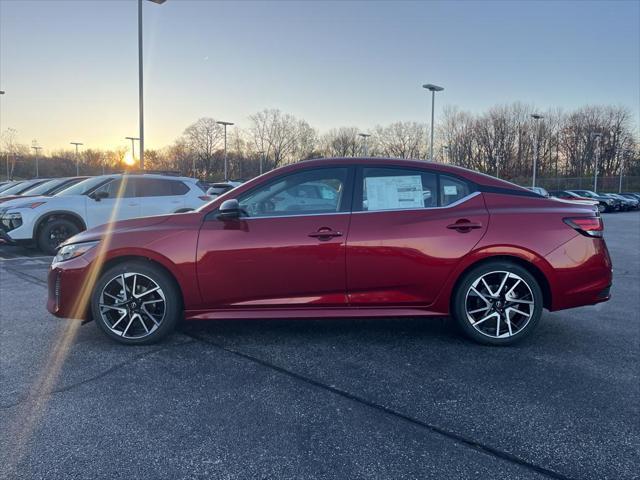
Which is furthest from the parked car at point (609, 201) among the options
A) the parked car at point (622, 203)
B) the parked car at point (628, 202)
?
the parked car at point (628, 202)

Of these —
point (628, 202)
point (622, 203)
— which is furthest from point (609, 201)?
point (628, 202)

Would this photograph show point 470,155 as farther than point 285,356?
Yes

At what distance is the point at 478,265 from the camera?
3938 mm

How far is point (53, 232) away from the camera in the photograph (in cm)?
954

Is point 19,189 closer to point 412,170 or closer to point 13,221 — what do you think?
point 13,221

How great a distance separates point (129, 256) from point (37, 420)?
1512mm

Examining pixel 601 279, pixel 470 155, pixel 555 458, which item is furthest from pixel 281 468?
→ pixel 470 155

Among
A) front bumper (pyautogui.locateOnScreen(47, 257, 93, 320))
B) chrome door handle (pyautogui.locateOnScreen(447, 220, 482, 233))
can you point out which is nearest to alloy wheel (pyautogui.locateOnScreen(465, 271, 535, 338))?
chrome door handle (pyautogui.locateOnScreen(447, 220, 482, 233))

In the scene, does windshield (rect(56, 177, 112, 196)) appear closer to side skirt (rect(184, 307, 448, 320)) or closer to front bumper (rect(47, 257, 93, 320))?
front bumper (rect(47, 257, 93, 320))

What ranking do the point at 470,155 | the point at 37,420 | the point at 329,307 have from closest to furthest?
the point at 37,420
the point at 329,307
the point at 470,155

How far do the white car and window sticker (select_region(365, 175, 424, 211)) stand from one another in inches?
278

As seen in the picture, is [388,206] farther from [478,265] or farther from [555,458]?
[555,458]

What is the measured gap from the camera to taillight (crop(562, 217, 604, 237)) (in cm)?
393

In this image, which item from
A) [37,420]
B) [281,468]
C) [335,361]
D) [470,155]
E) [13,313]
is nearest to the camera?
[281,468]
